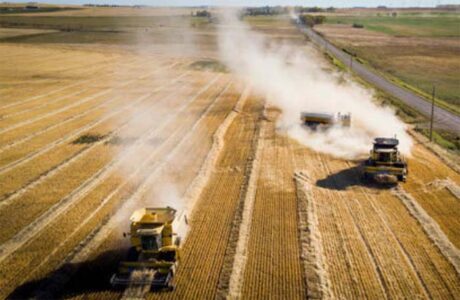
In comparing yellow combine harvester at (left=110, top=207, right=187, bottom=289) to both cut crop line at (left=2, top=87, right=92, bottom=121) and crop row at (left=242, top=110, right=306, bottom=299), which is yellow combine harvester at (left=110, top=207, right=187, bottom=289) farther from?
cut crop line at (left=2, top=87, right=92, bottom=121)

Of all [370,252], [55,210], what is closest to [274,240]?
[370,252]

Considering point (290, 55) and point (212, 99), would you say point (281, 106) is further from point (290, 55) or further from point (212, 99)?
point (290, 55)

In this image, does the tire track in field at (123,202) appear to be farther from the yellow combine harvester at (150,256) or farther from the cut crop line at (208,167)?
the yellow combine harvester at (150,256)

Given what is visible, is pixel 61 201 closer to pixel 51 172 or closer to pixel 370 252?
pixel 51 172

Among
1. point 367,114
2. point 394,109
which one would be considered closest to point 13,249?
point 367,114

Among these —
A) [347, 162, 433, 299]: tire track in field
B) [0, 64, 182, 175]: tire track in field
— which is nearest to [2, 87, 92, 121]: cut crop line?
[0, 64, 182, 175]: tire track in field

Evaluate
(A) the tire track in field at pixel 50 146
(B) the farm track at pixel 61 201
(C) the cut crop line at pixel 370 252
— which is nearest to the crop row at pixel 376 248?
(C) the cut crop line at pixel 370 252

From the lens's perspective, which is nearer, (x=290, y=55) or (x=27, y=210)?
(x=27, y=210)
